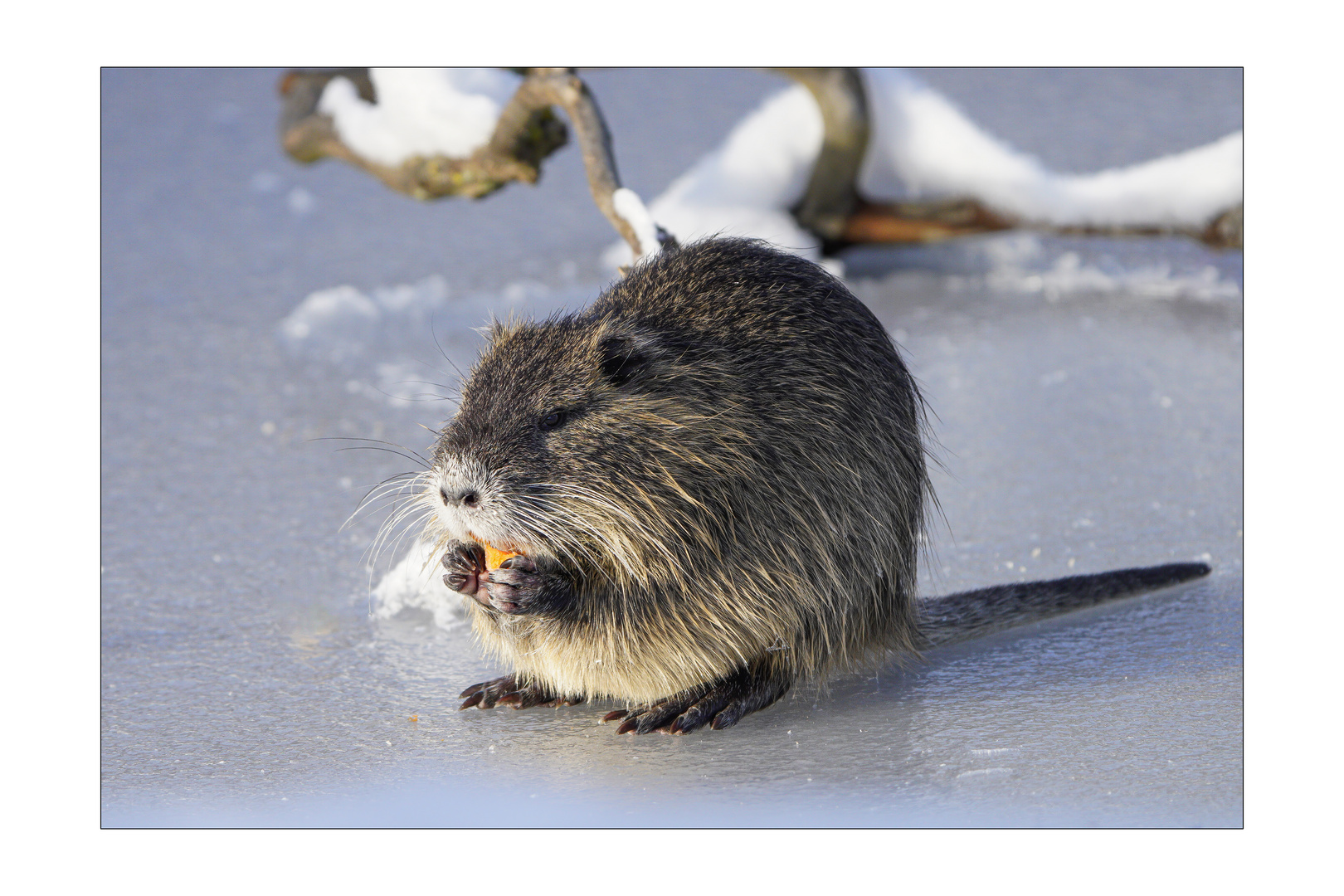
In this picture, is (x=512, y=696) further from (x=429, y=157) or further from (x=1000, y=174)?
(x=1000, y=174)

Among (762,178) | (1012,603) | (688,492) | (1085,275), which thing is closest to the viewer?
(688,492)

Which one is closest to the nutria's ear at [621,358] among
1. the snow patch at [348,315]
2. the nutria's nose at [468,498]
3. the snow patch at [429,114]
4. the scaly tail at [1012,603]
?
the nutria's nose at [468,498]

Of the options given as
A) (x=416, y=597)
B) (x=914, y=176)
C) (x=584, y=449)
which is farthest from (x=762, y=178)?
(x=584, y=449)

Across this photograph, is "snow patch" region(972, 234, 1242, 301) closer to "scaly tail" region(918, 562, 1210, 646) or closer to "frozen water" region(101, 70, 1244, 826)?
"frozen water" region(101, 70, 1244, 826)

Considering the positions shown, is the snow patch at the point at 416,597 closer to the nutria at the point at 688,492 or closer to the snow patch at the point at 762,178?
the nutria at the point at 688,492

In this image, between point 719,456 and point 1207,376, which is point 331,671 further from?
point 1207,376

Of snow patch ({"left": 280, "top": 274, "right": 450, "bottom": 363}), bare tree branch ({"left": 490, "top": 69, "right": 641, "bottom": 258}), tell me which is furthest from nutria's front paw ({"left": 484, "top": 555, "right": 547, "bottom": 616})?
snow patch ({"left": 280, "top": 274, "right": 450, "bottom": 363})

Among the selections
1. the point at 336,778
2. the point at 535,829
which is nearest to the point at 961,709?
the point at 535,829
